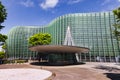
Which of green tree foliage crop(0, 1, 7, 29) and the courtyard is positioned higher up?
green tree foliage crop(0, 1, 7, 29)

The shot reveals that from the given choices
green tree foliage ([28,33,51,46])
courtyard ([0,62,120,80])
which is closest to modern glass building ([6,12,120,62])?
green tree foliage ([28,33,51,46])

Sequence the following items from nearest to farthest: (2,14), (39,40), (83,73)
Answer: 1. (83,73)
2. (2,14)
3. (39,40)

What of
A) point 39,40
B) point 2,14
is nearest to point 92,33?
point 39,40

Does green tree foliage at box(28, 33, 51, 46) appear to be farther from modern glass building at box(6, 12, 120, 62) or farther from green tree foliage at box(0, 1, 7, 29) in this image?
green tree foliage at box(0, 1, 7, 29)

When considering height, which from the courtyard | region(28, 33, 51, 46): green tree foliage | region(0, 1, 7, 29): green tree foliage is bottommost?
the courtyard

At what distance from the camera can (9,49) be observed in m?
93.4

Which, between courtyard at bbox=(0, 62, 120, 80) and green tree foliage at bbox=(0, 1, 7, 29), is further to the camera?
green tree foliage at bbox=(0, 1, 7, 29)

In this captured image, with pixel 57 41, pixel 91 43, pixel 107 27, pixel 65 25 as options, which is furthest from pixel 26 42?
pixel 107 27

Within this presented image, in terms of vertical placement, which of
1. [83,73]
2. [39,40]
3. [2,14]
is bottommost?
[83,73]

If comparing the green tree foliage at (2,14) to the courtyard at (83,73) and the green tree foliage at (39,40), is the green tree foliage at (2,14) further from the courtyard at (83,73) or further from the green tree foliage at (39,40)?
the green tree foliage at (39,40)

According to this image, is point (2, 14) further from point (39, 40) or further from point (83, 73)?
point (39, 40)

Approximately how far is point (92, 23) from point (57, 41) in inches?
843

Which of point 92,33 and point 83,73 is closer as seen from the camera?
point 83,73

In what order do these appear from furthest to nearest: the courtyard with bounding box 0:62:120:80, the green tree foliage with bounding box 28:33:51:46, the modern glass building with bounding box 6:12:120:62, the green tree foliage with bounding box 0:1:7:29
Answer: the modern glass building with bounding box 6:12:120:62 → the green tree foliage with bounding box 28:33:51:46 → the green tree foliage with bounding box 0:1:7:29 → the courtyard with bounding box 0:62:120:80
